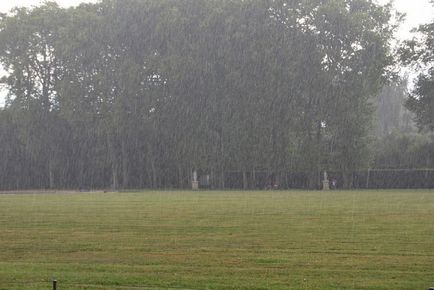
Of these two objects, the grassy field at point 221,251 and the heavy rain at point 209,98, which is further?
the heavy rain at point 209,98

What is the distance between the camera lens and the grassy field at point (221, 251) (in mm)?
12133

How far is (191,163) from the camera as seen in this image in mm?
65562

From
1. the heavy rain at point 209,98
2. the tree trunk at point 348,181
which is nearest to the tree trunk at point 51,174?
the heavy rain at point 209,98

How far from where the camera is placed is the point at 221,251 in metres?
15.8

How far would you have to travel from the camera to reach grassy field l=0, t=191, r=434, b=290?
478 inches

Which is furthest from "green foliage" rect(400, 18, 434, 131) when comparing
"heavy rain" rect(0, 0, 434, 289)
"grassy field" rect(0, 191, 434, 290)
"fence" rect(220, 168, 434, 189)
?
"grassy field" rect(0, 191, 434, 290)

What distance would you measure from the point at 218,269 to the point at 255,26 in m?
50.6

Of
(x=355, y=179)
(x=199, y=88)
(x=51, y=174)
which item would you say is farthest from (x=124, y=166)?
(x=355, y=179)

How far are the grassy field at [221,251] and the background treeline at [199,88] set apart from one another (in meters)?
Answer: 36.9

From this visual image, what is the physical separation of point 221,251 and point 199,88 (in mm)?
49764

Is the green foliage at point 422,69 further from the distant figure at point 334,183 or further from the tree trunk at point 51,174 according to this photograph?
the tree trunk at point 51,174

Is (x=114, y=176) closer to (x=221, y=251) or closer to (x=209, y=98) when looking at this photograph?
(x=209, y=98)

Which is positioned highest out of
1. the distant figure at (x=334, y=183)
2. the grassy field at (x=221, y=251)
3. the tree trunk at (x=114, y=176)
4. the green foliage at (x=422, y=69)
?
the green foliage at (x=422, y=69)

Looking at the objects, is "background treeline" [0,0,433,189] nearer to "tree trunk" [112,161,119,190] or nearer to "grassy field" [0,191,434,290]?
"tree trunk" [112,161,119,190]
